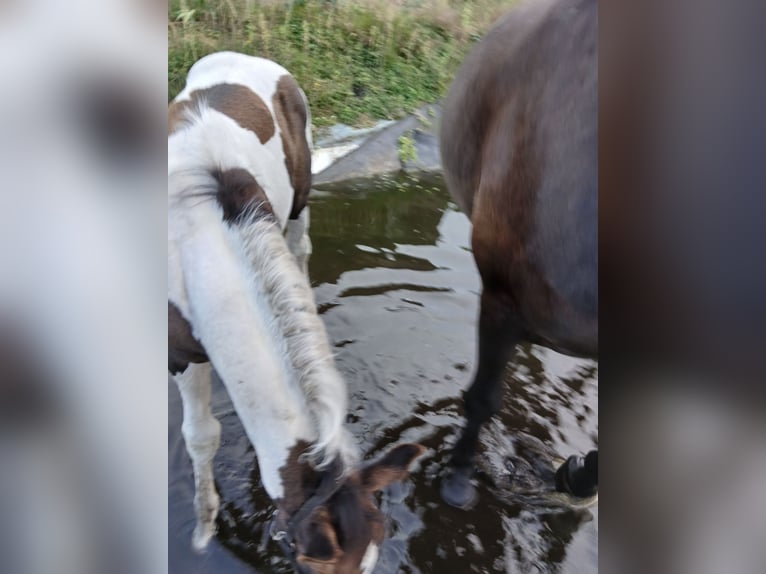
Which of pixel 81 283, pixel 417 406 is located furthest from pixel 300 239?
pixel 81 283

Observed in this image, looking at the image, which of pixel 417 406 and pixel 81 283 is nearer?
pixel 81 283

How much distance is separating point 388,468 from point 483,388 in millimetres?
394

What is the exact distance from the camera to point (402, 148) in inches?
49.6

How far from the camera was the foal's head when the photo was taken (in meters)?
0.76

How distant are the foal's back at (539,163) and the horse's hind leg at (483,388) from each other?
39mm

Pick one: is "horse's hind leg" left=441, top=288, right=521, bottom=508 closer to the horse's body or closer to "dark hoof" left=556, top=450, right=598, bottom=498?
the horse's body

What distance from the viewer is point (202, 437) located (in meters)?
1.08

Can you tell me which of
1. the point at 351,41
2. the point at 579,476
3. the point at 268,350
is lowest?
the point at 579,476

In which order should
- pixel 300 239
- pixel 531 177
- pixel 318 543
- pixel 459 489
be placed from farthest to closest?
pixel 300 239 → pixel 459 489 → pixel 531 177 → pixel 318 543

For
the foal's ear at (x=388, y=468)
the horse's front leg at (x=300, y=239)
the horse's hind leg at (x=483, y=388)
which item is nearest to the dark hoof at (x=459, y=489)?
the horse's hind leg at (x=483, y=388)

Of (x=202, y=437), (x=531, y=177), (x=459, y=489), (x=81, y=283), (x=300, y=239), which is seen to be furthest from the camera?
(x=300, y=239)

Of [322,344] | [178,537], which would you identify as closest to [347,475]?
[322,344]

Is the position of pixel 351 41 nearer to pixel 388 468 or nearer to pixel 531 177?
pixel 531 177

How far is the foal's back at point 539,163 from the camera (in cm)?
77
